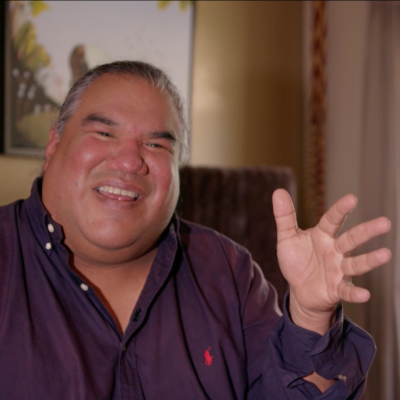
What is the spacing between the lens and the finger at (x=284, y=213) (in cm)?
104

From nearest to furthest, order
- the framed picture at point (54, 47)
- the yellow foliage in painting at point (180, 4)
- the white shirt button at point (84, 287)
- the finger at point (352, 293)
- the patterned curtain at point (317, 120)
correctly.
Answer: the finger at point (352, 293) < the white shirt button at point (84, 287) < the framed picture at point (54, 47) < the yellow foliage in painting at point (180, 4) < the patterned curtain at point (317, 120)

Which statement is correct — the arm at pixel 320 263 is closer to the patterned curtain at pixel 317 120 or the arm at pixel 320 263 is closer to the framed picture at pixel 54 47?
the framed picture at pixel 54 47

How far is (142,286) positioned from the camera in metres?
1.35

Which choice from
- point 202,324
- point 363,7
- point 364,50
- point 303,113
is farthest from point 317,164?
point 202,324

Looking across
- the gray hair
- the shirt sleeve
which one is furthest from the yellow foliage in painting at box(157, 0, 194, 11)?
the shirt sleeve

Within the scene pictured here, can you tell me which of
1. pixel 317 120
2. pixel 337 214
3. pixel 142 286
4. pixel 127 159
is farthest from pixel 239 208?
pixel 337 214

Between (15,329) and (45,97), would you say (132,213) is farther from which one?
(45,97)

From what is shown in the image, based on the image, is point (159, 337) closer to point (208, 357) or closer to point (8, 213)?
point (208, 357)

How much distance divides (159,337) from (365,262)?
0.54 meters

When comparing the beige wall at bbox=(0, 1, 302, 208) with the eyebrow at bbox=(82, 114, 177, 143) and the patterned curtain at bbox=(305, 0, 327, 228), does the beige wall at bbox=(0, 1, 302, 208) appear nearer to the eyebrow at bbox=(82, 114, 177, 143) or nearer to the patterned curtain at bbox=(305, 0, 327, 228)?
the patterned curtain at bbox=(305, 0, 327, 228)

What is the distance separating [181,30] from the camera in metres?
2.56

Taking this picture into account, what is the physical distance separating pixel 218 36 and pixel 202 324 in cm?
188

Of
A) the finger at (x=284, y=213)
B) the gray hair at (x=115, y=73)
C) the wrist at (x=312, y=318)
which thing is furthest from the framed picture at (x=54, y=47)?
the wrist at (x=312, y=318)

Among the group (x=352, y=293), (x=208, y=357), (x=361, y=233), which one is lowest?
(x=208, y=357)
